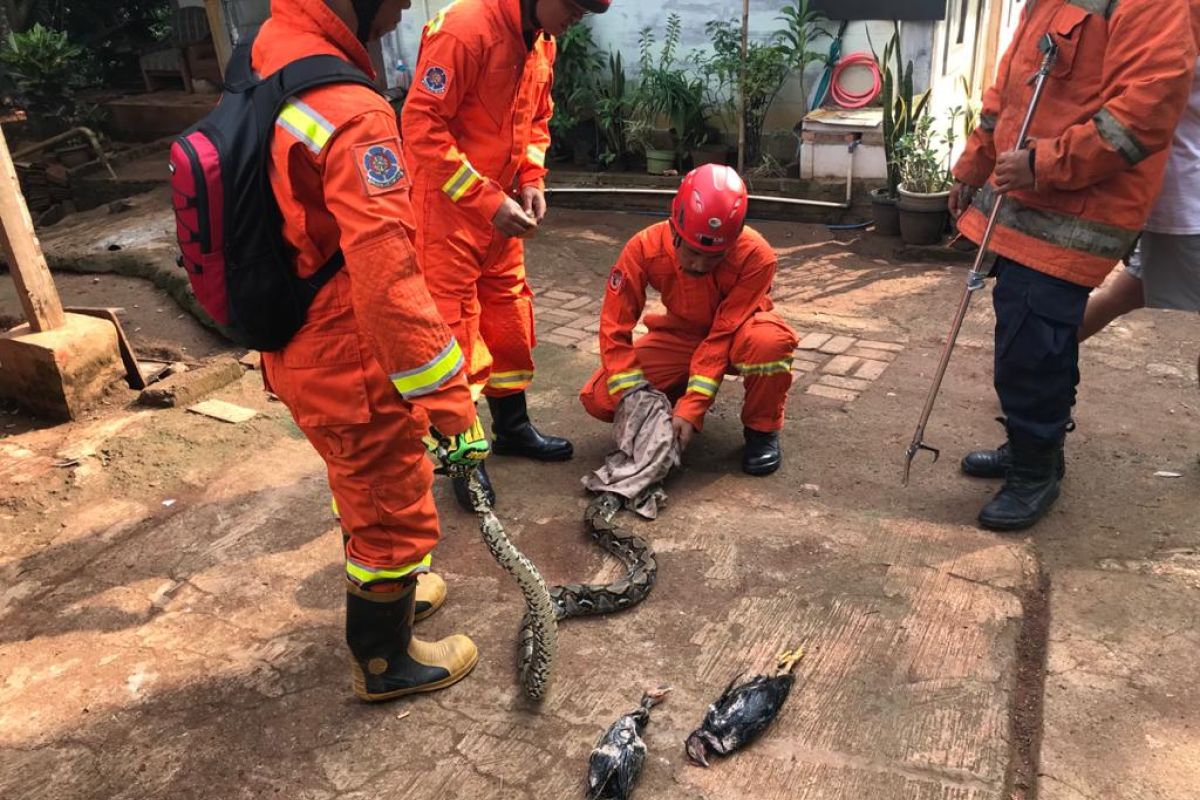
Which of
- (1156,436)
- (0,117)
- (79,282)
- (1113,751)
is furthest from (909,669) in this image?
(0,117)

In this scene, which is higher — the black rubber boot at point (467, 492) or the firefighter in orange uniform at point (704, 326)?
the firefighter in orange uniform at point (704, 326)

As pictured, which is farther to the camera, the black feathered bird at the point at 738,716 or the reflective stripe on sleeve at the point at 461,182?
the reflective stripe on sleeve at the point at 461,182

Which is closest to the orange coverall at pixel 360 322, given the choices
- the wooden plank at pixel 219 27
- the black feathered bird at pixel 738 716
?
the black feathered bird at pixel 738 716

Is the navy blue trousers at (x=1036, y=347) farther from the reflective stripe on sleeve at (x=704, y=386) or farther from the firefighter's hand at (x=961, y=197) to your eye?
the reflective stripe on sleeve at (x=704, y=386)

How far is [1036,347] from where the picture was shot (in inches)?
136

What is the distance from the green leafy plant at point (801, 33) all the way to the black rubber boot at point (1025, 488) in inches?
223

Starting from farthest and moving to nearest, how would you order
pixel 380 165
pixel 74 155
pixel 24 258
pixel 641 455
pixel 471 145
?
pixel 74 155 → pixel 24 258 → pixel 641 455 → pixel 471 145 → pixel 380 165

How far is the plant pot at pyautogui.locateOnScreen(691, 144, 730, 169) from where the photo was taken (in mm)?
9070

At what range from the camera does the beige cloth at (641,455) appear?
3.92m

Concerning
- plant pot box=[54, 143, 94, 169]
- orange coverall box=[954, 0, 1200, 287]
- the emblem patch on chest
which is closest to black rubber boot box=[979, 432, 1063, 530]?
orange coverall box=[954, 0, 1200, 287]

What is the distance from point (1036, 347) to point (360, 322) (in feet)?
8.07

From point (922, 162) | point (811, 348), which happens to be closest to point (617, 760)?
point (811, 348)

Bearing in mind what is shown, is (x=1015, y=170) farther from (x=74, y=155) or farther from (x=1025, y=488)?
(x=74, y=155)

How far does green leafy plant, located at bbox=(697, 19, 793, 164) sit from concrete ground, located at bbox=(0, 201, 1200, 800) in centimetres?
442
